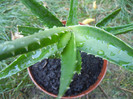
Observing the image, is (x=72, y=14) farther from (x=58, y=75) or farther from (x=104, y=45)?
(x=58, y=75)

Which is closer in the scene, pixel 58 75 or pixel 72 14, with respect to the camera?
pixel 72 14

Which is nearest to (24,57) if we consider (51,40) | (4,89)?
(51,40)

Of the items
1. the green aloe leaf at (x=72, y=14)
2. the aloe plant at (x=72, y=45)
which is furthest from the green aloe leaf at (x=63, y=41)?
the green aloe leaf at (x=72, y=14)

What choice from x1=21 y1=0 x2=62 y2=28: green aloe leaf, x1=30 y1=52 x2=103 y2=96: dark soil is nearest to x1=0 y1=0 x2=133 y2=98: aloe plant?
x1=21 y1=0 x2=62 y2=28: green aloe leaf

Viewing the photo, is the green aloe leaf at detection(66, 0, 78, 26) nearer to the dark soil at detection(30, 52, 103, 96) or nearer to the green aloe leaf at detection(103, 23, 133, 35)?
the green aloe leaf at detection(103, 23, 133, 35)

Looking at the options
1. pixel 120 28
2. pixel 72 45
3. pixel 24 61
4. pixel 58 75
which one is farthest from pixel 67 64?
pixel 58 75

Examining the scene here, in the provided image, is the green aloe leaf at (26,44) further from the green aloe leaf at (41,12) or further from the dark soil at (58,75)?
the dark soil at (58,75)
